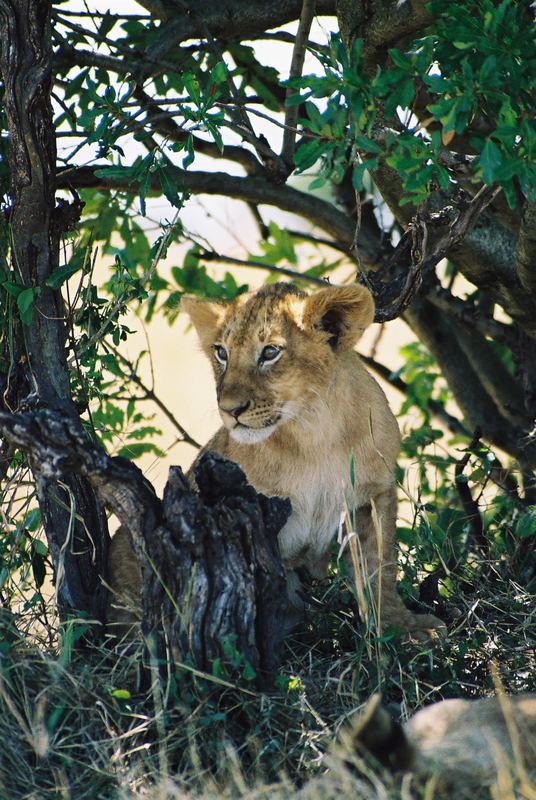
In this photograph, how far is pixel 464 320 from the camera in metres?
6.00

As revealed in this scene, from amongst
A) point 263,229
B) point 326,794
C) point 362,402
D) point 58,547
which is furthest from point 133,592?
point 263,229

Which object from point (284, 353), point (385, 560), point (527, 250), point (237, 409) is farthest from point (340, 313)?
point (385, 560)

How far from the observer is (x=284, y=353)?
14.3ft

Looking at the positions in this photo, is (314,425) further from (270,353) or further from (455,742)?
(455,742)

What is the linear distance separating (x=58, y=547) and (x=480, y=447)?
7.01ft

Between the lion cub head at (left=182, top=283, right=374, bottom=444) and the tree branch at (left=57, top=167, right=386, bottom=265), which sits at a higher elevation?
the tree branch at (left=57, top=167, right=386, bottom=265)

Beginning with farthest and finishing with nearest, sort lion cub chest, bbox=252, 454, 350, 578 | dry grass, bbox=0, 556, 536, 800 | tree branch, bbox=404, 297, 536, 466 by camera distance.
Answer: tree branch, bbox=404, 297, 536, 466 < lion cub chest, bbox=252, 454, 350, 578 < dry grass, bbox=0, 556, 536, 800

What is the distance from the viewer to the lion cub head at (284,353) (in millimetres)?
4289

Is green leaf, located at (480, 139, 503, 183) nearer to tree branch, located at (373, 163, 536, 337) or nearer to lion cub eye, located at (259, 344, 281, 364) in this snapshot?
lion cub eye, located at (259, 344, 281, 364)

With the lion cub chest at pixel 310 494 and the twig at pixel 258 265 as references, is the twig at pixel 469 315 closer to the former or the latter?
the twig at pixel 258 265

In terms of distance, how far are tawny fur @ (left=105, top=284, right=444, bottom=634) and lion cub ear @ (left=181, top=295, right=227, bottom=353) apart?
0.14 metres

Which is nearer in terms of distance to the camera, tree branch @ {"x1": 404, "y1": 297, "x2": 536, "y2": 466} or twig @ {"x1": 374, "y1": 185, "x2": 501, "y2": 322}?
twig @ {"x1": 374, "y1": 185, "x2": 501, "y2": 322}

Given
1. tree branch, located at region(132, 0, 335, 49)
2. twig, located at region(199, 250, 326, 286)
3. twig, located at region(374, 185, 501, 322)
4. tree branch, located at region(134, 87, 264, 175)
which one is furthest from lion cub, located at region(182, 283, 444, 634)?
twig, located at region(199, 250, 326, 286)

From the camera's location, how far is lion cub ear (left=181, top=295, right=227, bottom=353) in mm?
4723
